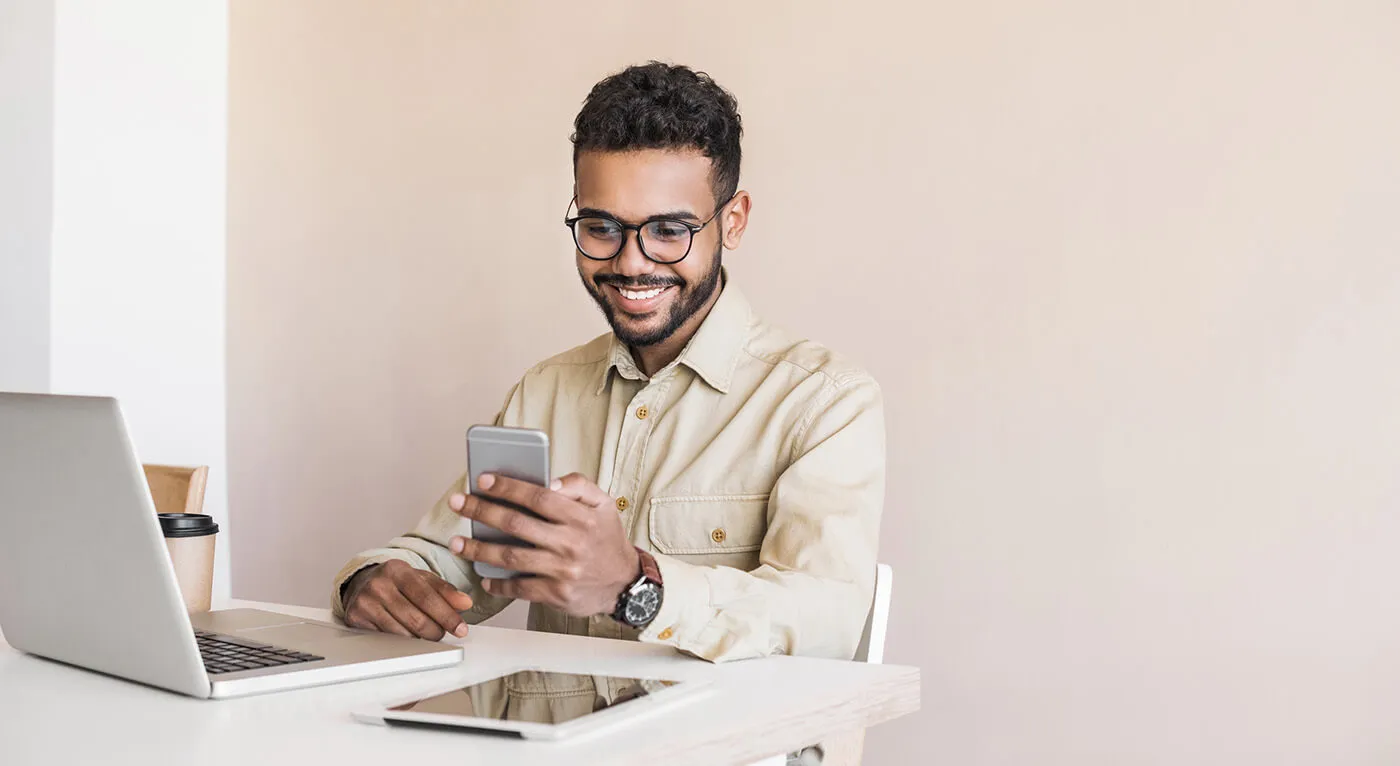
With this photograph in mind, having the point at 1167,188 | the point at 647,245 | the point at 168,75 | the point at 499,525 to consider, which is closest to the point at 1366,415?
the point at 1167,188

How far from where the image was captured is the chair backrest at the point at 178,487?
202cm

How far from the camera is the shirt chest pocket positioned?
164 cm

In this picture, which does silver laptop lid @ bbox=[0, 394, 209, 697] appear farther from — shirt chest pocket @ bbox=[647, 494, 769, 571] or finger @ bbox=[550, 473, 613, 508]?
shirt chest pocket @ bbox=[647, 494, 769, 571]

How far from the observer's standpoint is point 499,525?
1.11 metres

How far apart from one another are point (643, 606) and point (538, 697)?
0.74 ft

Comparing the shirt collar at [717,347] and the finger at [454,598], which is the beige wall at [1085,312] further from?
the finger at [454,598]

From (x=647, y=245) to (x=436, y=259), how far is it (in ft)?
4.69

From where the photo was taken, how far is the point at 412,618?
1342 mm

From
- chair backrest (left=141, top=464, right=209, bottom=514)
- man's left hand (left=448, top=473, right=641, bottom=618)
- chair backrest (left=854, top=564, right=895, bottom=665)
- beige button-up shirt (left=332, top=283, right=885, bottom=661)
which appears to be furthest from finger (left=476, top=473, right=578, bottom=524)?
chair backrest (left=141, top=464, right=209, bottom=514)

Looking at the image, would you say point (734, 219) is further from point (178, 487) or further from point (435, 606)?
point (178, 487)

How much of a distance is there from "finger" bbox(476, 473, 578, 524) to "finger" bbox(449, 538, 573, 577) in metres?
0.04

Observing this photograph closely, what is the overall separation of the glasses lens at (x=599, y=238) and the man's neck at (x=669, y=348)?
0.15 metres

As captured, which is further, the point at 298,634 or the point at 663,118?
the point at 663,118

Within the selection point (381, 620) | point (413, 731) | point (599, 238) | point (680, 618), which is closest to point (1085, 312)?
point (599, 238)
